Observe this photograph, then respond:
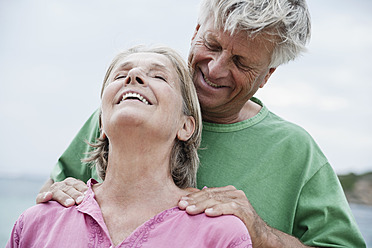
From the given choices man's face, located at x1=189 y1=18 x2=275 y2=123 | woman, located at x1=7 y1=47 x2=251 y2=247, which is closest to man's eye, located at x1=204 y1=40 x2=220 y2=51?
man's face, located at x1=189 y1=18 x2=275 y2=123

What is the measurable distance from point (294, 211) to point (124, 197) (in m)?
1.04

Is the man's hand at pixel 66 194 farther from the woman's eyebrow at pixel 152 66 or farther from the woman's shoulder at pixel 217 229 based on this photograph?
the woman's eyebrow at pixel 152 66

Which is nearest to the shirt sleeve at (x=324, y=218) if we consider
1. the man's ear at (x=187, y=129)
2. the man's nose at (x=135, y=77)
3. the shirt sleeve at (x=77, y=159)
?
the man's ear at (x=187, y=129)

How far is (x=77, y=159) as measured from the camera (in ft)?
9.66

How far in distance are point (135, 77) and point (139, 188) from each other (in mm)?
501

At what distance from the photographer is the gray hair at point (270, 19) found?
2.48 m

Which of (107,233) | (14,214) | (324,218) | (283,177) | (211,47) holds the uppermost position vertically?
(211,47)

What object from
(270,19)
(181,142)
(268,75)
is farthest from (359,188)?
(181,142)

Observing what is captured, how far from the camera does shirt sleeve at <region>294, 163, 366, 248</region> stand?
2.49 metres

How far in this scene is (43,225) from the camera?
2.03 metres

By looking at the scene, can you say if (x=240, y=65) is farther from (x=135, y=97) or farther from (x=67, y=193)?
(x=67, y=193)

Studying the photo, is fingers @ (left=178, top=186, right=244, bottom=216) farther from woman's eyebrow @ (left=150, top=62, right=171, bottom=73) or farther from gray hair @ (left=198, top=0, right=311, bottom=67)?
gray hair @ (left=198, top=0, right=311, bottom=67)

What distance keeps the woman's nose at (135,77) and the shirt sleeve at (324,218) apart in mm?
1170

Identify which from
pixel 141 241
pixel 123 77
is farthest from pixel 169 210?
pixel 123 77
